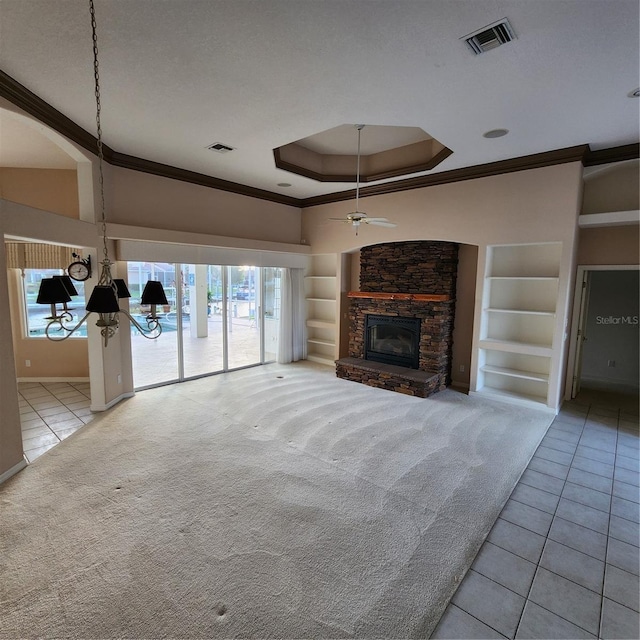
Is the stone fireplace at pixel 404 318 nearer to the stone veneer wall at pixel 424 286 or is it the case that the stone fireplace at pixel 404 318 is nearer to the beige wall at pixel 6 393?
the stone veneer wall at pixel 424 286

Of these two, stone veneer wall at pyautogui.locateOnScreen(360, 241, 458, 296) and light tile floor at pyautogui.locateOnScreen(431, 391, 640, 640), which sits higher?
stone veneer wall at pyautogui.locateOnScreen(360, 241, 458, 296)

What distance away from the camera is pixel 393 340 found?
6.53 meters

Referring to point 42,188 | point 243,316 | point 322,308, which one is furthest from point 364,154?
point 42,188

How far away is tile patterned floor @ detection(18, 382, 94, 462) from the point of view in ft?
13.1

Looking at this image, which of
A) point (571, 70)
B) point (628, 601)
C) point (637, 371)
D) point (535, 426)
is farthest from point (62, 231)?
point (637, 371)

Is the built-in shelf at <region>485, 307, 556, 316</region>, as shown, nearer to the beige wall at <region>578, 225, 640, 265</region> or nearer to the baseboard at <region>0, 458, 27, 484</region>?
the beige wall at <region>578, 225, 640, 265</region>

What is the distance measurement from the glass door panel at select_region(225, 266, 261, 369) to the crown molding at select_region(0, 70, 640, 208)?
5.23 ft

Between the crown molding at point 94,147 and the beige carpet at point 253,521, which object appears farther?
the crown molding at point 94,147

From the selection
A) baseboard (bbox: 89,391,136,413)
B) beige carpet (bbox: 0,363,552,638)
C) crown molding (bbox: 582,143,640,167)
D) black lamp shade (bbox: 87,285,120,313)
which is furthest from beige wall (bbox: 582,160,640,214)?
baseboard (bbox: 89,391,136,413)

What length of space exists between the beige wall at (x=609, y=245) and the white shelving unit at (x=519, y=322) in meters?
0.47

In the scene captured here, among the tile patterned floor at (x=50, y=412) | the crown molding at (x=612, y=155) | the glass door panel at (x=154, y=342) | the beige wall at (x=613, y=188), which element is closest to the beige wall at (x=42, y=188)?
the glass door panel at (x=154, y=342)

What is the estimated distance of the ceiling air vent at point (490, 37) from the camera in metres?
2.33

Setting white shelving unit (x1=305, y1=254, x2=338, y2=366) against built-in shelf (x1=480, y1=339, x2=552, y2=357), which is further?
white shelving unit (x1=305, y1=254, x2=338, y2=366)

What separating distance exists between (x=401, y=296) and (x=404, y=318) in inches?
16.0
